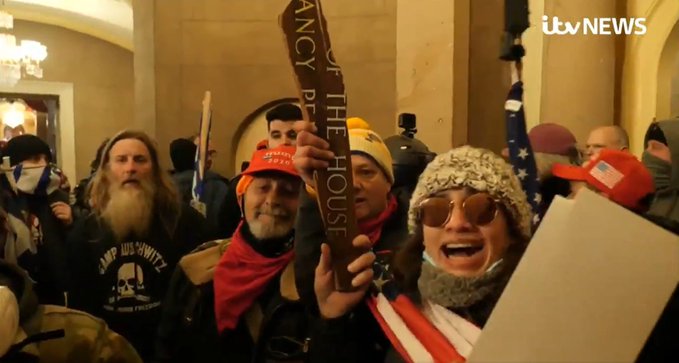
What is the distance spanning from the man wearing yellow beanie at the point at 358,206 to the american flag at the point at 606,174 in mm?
617

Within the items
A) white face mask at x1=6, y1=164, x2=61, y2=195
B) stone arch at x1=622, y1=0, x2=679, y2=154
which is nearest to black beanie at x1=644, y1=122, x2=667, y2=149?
stone arch at x1=622, y1=0, x2=679, y2=154

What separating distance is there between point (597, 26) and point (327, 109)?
4025mm

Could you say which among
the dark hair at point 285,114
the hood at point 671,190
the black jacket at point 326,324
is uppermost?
the dark hair at point 285,114

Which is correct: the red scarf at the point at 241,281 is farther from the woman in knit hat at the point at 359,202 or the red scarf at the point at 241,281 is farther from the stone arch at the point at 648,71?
the stone arch at the point at 648,71

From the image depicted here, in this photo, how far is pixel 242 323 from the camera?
233cm

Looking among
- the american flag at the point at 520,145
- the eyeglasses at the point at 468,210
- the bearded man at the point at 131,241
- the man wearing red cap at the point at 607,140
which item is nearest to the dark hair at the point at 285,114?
the bearded man at the point at 131,241

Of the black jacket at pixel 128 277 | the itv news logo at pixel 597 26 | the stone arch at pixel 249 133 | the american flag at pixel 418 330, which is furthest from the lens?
the stone arch at pixel 249 133

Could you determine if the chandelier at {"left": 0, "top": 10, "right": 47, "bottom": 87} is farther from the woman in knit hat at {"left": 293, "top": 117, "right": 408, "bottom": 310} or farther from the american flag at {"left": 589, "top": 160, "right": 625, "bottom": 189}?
the american flag at {"left": 589, "top": 160, "right": 625, "bottom": 189}

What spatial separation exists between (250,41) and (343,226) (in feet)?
21.4

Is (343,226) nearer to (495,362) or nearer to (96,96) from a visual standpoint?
(495,362)

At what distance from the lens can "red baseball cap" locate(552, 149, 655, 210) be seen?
2.37 m

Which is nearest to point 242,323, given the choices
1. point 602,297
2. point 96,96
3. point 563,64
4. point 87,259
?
point 87,259

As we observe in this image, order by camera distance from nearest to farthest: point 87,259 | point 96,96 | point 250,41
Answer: point 87,259
point 250,41
point 96,96

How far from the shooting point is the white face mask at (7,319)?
1702 mm
